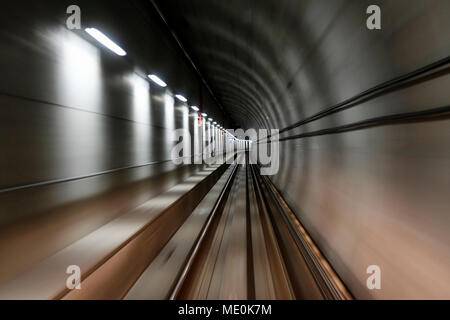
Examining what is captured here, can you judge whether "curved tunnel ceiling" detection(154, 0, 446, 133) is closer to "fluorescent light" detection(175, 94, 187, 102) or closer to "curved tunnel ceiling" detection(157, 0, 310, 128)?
"curved tunnel ceiling" detection(157, 0, 310, 128)

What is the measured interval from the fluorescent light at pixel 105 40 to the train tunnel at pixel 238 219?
0.10 feet

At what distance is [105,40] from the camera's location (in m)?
4.11

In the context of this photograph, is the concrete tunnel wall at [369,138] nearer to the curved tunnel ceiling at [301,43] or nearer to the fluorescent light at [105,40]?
the curved tunnel ceiling at [301,43]

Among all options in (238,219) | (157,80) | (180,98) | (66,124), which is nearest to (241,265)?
(238,219)

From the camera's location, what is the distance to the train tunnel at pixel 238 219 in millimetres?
2096

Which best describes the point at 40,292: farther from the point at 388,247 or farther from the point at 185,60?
the point at 185,60

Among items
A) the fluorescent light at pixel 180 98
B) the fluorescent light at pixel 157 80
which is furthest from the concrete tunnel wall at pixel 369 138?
the fluorescent light at pixel 180 98

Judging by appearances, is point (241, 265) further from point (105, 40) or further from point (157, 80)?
point (157, 80)

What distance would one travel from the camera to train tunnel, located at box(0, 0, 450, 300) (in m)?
2.10

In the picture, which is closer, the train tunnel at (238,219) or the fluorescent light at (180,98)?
the train tunnel at (238,219)

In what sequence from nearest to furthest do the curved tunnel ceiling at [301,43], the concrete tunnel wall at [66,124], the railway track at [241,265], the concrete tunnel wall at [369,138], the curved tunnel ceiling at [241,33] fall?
the concrete tunnel wall at [369,138] → the curved tunnel ceiling at [301,43] → the concrete tunnel wall at [66,124] → the railway track at [241,265] → the curved tunnel ceiling at [241,33]

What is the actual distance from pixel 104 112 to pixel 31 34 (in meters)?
1.68

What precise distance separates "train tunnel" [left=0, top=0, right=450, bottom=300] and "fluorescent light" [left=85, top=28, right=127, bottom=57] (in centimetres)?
3

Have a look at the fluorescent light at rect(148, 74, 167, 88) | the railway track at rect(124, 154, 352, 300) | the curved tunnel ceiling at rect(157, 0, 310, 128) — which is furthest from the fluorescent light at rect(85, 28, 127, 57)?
the railway track at rect(124, 154, 352, 300)
